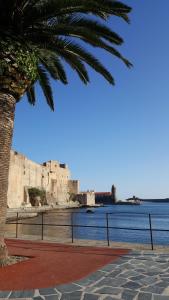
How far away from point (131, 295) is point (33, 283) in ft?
5.75

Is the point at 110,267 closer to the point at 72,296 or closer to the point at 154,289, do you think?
the point at 154,289

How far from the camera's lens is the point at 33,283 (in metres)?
5.54

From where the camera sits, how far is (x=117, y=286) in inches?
205

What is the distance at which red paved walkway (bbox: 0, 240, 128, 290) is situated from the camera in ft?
18.5

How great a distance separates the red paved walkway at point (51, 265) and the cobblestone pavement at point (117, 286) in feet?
0.93

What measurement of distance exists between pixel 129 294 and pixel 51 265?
2.45m

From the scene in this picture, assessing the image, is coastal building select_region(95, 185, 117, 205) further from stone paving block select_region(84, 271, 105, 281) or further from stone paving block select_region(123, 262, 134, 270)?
stone paving block select_region(84, 271, 105, 281)

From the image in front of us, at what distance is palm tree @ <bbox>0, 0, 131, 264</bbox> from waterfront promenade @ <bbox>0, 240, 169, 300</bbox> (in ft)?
3.75

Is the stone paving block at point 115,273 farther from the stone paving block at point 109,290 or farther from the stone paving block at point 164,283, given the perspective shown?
the stone paving block at point 164,283

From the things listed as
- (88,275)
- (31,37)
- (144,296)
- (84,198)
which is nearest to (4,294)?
(88,275)

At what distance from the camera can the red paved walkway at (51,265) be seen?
5.65 meters

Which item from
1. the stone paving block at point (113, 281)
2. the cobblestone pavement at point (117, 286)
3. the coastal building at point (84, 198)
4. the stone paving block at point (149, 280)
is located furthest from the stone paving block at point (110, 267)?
the coastal building at point (84, 198)

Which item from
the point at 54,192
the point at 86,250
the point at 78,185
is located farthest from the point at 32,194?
the point at 86,250

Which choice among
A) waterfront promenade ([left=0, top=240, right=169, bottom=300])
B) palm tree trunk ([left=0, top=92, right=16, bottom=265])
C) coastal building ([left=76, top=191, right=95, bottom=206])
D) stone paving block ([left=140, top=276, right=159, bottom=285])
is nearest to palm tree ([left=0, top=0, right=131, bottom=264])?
palm tree trunk ([left=0, top=92, right=16, bottom=265])
